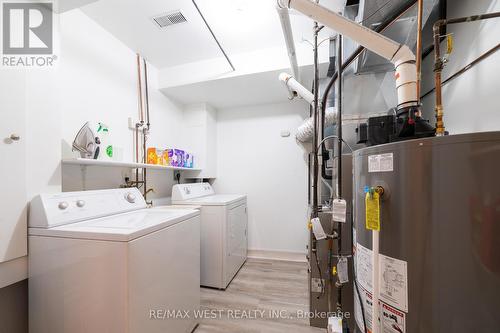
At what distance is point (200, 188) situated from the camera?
104 inches

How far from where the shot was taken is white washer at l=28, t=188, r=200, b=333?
0.91m

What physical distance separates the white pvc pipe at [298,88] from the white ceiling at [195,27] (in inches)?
13.7

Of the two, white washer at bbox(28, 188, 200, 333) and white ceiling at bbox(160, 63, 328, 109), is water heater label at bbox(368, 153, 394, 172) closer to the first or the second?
white washer at bbox(28, 188, 200, 333)

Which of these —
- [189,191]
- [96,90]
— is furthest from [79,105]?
[189,191]

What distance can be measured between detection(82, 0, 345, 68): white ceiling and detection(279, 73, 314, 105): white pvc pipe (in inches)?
13.7

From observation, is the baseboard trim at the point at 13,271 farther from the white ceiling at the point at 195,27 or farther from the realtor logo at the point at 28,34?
the white ceiling at the point at 195,27

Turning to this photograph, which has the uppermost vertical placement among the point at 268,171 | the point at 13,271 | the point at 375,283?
the point at 268,171

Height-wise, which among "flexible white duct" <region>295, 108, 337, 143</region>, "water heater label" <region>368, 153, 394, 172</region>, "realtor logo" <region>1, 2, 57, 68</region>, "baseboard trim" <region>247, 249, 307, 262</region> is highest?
"realtor logo" <region>1, 2, 57, 68</region>

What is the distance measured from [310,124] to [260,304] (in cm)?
188

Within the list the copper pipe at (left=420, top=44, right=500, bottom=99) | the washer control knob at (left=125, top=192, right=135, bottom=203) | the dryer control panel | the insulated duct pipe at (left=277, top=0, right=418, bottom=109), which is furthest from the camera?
the dryer control panel

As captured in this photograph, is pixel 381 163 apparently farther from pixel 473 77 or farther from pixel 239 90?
pixel 239 90

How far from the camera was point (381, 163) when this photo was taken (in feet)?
2.11

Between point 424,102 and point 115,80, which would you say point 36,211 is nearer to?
point 115,80

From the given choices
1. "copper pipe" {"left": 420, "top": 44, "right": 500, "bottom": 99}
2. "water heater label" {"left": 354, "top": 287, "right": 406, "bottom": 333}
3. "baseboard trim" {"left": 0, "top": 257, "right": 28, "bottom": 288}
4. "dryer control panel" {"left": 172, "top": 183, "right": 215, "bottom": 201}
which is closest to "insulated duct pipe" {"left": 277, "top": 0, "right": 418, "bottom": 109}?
"copper pipe" {"left": 420, "top": 44, "right": 500, "bottom": 99}
